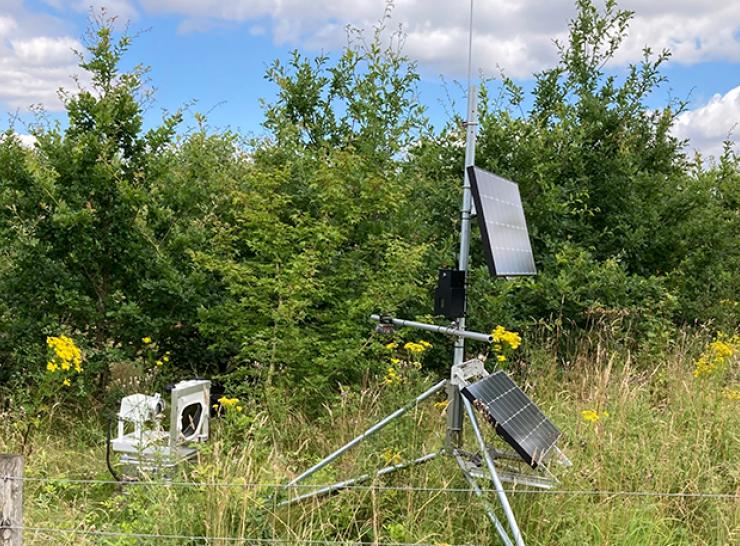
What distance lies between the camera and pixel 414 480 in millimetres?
3637

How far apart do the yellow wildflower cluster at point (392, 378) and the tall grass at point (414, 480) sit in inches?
2.3

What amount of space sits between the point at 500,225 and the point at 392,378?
5.73 ft

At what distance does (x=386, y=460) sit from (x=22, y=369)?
3394 millimetres

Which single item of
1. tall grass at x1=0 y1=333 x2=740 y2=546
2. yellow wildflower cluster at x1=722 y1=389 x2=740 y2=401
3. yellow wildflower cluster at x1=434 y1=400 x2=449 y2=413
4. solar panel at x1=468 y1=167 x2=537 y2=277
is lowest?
tall grass at x1=0 y1=333 x2=740 y2=546

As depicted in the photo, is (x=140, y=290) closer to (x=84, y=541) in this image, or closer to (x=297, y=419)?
(x=297, y=419)

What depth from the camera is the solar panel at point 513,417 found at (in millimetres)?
3033

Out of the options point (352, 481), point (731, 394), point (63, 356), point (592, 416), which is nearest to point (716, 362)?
point (731, 394)

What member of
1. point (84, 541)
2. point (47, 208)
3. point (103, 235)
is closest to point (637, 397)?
point (84, 541)

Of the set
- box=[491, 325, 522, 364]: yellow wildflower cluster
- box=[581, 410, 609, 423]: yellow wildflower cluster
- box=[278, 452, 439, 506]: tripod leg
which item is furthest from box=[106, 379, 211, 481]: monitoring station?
box=[581, 410, 609, 423]: yellow wildflower cluster

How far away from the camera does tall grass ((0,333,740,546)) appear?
3.31 meters

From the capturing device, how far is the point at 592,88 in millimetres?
7328

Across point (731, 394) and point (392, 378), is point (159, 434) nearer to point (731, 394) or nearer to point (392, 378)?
point (392, 378)

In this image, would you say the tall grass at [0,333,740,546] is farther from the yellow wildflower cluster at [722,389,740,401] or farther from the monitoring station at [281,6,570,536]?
the monitoring station at [281,6,570,536]

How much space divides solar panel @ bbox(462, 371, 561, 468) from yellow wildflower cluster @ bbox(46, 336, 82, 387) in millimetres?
2907
